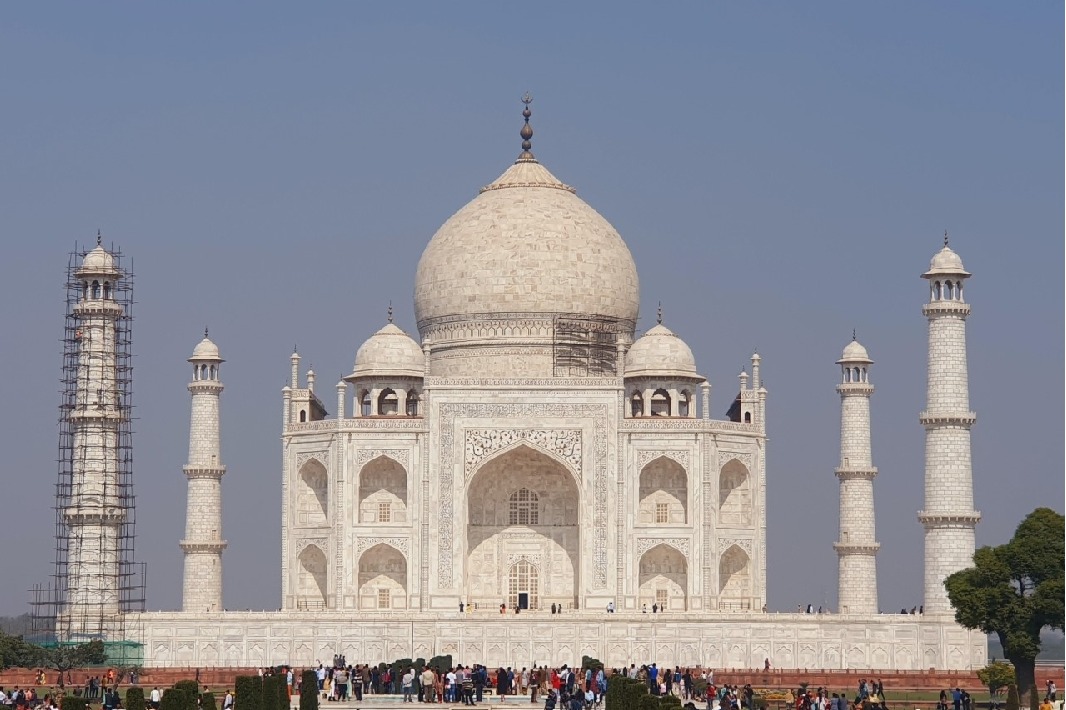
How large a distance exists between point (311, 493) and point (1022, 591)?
1619 cm

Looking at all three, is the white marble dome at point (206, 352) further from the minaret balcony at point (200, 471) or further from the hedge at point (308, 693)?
the hedge at point (308, 693)

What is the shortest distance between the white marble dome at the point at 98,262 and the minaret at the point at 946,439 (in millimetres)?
16126

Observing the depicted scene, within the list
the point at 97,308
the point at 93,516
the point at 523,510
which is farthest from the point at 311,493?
the point at 97,308

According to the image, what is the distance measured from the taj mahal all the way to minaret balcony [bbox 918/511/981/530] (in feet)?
0.15

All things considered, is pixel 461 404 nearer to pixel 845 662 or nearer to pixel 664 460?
pixel 664 460

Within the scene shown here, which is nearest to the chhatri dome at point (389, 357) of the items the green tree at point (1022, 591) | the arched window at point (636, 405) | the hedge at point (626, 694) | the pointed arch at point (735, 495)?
the arched window at point (636, 405)

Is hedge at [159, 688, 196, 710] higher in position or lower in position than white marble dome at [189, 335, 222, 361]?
lower

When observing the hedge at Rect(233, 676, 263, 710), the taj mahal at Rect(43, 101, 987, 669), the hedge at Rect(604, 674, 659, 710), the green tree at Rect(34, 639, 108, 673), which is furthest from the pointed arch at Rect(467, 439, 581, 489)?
the hedge at Rect(233, 676, 263, 710)

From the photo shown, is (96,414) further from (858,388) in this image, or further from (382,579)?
(858,388)

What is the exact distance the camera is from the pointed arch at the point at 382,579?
165 feet

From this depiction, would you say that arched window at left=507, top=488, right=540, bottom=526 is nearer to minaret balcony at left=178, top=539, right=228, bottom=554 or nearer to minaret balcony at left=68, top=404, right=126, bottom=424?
minaret balcony at left=178, top=539, right=228, bottom=554

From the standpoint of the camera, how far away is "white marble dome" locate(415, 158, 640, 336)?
52.7 m

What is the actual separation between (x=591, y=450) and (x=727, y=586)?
3.94 m

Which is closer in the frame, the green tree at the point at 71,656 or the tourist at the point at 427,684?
the tourist at the point at 427,684
